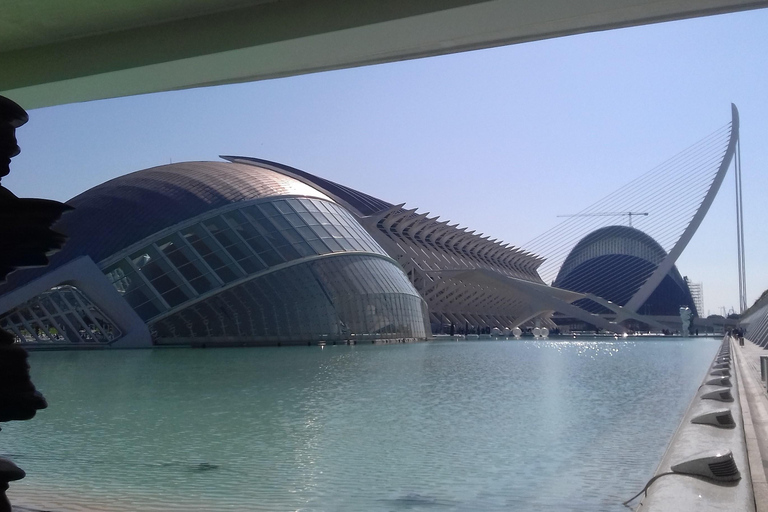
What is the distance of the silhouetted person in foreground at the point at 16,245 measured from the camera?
271 centimetres

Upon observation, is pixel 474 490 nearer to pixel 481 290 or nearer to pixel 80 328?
pixel 80 328

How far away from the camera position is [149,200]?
122 ft

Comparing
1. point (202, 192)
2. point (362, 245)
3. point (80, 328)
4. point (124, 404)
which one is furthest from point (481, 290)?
point (124, 404)

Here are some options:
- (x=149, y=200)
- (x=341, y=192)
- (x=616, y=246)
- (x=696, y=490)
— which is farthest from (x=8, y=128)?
(x=616, y=246)

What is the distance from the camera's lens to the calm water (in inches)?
225

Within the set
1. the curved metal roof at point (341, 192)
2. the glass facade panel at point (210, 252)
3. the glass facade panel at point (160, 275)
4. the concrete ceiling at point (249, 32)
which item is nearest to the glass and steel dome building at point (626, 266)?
the curved metal roof at point (341, 192)

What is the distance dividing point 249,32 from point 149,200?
3537 cm

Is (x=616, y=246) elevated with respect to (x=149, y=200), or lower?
elevated

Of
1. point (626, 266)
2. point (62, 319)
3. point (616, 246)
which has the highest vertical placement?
point (616, 246)

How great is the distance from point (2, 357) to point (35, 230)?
0.46 metres

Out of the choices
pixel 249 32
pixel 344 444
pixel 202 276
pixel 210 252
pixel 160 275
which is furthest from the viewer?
pixel 210 252

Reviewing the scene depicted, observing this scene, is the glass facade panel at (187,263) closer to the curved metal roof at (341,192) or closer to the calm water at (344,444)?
the calm water at (344,444)

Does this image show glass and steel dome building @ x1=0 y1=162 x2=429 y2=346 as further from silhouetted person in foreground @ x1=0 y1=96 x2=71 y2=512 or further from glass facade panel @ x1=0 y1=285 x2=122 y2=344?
silhouetted person in foreground @ x1=0 y1=96 x2=71 y2=512

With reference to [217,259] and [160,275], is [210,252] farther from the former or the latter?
[160,275]
